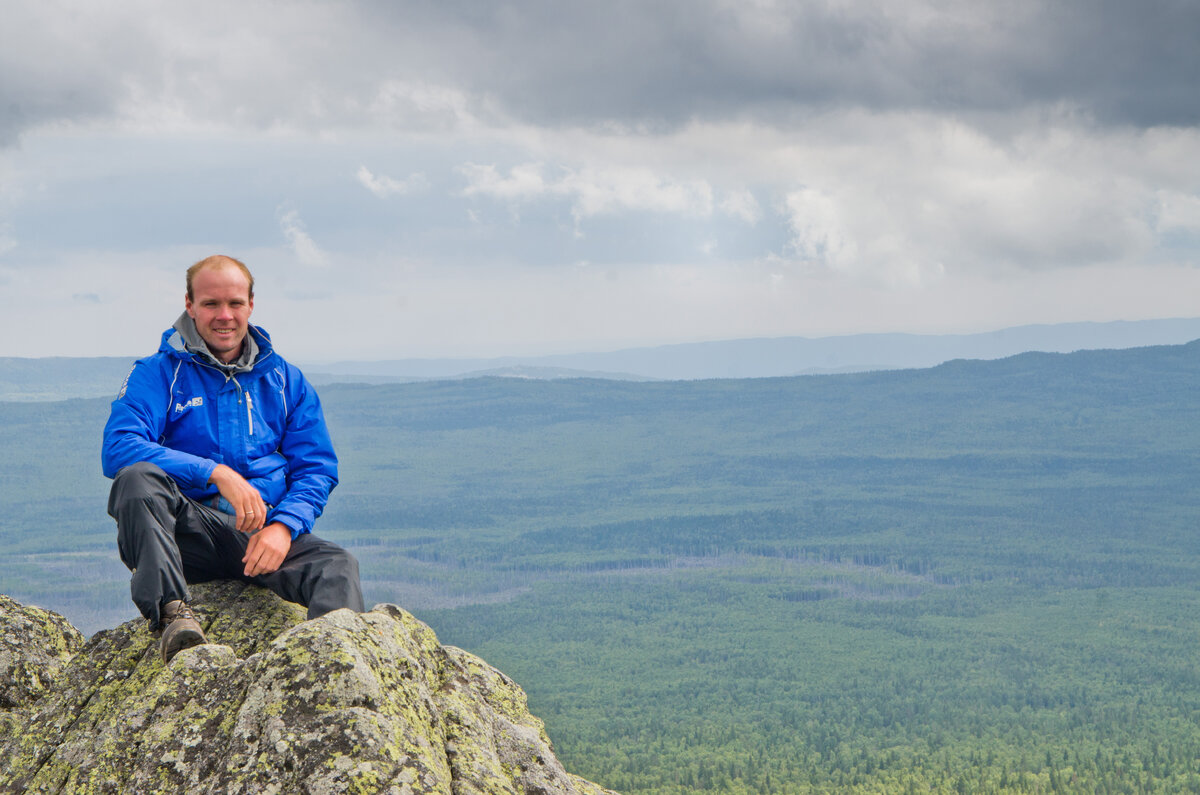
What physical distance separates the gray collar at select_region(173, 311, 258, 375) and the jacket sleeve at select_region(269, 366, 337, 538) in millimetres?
497

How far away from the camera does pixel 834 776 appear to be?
486ft

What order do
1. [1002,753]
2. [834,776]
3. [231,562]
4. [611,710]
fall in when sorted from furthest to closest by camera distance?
1. [611,710]
2. [1002,753]
3. [834,776]
4. [231,562]

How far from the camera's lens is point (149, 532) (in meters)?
9.28

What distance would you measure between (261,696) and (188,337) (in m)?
3.79

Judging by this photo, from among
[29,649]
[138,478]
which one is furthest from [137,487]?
[29,649]

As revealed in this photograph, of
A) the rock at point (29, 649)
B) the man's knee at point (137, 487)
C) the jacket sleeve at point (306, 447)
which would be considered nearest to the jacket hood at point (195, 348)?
the jacket sleeve at point (306, 447)

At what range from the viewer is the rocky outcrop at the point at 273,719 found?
24.3 feet

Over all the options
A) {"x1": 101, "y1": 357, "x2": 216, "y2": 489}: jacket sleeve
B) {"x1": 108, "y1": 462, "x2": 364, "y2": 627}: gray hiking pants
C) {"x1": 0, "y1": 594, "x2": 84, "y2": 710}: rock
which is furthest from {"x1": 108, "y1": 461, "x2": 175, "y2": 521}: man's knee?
{"x1": 0, "y1": 594, "x2": 84, "y2": 710}: rock

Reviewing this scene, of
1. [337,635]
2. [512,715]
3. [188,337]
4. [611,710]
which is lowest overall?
[611,710]

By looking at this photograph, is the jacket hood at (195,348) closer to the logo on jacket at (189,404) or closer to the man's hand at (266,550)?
the logo on jacket at (189,404)

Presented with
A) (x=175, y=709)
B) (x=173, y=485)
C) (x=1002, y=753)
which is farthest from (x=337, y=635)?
(x=1002, y=753)

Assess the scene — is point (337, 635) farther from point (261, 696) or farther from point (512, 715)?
point (512, 715)

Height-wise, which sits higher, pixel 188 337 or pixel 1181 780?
pixel 188 337

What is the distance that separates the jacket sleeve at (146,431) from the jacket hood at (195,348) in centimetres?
21
